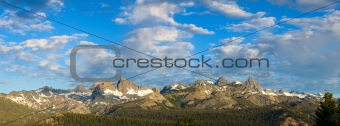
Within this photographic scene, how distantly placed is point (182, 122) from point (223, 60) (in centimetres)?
1115

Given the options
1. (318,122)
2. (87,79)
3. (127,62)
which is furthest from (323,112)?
(87,79)

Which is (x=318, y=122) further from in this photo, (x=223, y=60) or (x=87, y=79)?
(x=87, y=79)

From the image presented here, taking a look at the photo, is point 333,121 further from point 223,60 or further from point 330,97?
point 223,60

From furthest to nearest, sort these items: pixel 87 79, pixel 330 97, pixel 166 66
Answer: pixel 330 97 → pixel 166 66 → pixel 87 79

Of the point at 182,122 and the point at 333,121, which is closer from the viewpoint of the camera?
the point at 333,121

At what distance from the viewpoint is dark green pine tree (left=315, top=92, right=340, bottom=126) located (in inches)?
2044

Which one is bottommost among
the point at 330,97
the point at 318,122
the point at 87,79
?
the point at 318,122

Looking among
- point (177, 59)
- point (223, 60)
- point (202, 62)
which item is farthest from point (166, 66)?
point (223, 60)

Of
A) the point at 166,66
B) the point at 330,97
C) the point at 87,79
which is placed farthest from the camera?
the point at 330,97

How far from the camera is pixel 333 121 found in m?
51.7

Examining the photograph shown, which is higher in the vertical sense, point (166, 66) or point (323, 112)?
point (166, 66)

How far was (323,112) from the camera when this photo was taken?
5356 centimetres

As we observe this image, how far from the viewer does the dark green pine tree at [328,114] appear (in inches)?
2044

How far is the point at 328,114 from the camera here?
52875 mm
